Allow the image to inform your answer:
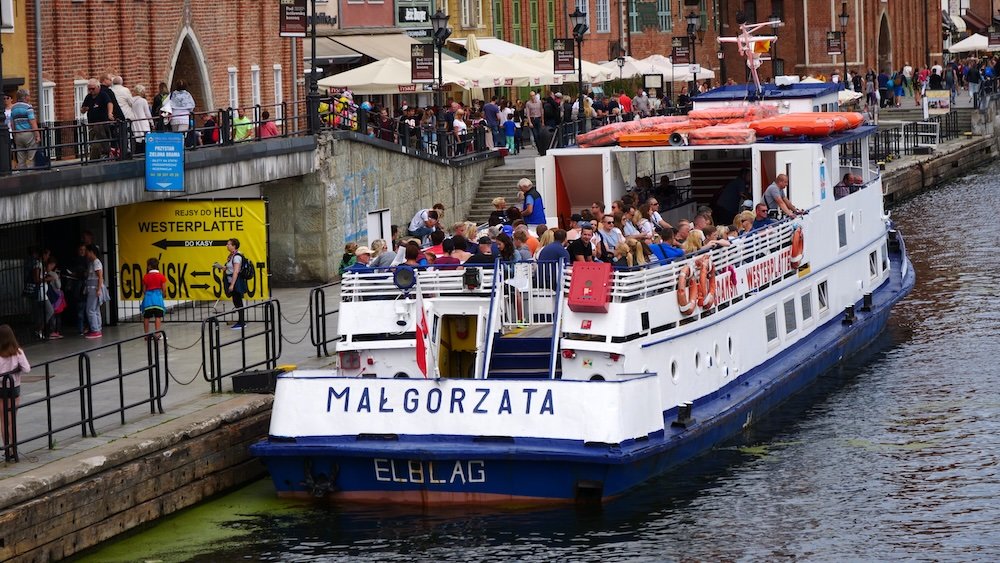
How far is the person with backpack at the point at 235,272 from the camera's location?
91.2ft

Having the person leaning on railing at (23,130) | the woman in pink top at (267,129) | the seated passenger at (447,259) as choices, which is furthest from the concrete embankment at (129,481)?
the woman in pink top at (267,129)

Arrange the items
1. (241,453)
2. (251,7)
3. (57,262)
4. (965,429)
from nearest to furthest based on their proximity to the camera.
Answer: (241,453)
(965,429)
(57,262)
(251,7)

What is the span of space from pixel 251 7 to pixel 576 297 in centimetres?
2483

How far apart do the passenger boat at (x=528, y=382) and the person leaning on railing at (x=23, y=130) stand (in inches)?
291

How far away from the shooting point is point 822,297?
96.1 feet

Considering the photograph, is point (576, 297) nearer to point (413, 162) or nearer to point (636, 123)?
point (636, 123)

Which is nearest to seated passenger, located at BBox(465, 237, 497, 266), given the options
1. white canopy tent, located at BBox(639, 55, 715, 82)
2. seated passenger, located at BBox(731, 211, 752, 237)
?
seated passenger, located at BBox(731, 211, 752, 237)

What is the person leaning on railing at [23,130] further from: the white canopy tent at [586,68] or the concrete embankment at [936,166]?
the concrete embankment at [936,166]

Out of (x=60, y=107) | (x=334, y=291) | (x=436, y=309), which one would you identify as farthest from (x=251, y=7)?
(x=436, y=309)

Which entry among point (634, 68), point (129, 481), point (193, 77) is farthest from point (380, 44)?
point (129, 481)

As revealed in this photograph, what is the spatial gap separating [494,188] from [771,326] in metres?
18.5

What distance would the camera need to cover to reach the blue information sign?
29070mm

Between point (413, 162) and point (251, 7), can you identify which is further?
point (251, 7)

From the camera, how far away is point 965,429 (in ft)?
79.8
